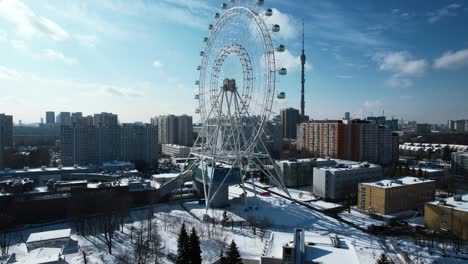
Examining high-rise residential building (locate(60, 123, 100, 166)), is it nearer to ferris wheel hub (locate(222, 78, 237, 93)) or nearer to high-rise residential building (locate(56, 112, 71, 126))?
ferris wheel hub (locate(222, 78, 237, 93))

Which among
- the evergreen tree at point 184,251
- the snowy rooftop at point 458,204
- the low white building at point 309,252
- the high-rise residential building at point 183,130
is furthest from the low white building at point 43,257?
the high-rise residential building at point 183,130

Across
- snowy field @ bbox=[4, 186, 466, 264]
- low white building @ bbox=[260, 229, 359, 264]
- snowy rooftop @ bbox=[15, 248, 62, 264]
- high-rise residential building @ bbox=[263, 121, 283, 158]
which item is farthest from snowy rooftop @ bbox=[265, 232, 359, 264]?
high-rise residential building @ bbox=[263, 121, 283, 158]

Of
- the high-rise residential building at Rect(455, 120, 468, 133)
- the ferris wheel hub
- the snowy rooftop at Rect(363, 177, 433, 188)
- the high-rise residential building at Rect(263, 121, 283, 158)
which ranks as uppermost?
the ferris wheel hub

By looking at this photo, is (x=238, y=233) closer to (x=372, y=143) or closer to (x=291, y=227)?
(x=291, y=227)

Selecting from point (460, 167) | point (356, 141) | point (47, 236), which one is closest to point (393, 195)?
point (460, 167)

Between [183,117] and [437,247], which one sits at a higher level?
[183,117]

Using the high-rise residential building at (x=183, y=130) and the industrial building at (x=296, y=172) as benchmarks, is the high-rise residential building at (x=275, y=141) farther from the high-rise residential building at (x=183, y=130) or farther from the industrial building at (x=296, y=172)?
the industrial building at (x=296, y=172)

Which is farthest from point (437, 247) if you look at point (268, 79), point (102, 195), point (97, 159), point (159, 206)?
point (97, 159)
